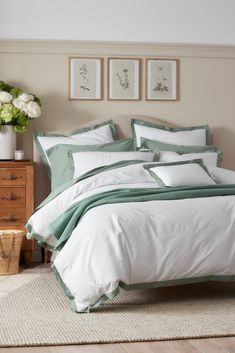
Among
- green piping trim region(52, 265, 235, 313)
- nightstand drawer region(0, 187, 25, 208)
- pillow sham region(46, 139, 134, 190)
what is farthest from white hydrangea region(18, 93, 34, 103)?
green piping trim region(52, 265, 235, 313)

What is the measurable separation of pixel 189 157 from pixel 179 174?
896 mm

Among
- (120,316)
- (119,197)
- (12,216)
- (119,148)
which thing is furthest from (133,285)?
(119,148)

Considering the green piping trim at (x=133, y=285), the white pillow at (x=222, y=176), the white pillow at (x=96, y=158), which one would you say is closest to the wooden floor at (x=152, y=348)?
the green piping trim at (x=133, y=285)

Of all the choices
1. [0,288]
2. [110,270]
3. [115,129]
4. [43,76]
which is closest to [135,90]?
[115,129]

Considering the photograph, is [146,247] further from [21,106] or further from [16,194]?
[21,106]

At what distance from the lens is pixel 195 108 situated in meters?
6.45

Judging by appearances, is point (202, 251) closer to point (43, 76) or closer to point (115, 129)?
point (115, 129)

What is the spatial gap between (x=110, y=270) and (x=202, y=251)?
0.58 metres

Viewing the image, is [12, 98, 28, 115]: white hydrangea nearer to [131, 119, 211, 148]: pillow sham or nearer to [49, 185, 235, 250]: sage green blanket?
[131, 119, 211, 148]: pillow sham

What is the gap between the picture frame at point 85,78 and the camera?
20.5 feet

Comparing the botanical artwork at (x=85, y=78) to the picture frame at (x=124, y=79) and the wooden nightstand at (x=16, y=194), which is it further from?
the wooden nightstand at (x=16, y=194)

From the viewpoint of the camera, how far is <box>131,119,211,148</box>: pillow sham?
6109 mm

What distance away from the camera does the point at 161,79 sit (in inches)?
251

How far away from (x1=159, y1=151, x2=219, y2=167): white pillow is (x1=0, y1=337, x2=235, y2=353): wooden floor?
99.2 inches
